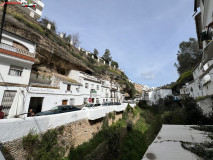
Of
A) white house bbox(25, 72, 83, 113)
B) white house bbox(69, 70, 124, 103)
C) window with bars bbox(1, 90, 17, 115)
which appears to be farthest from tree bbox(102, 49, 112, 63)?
window with bars bbox(1, 90, 17, 115)

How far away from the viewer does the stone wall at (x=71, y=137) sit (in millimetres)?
4318

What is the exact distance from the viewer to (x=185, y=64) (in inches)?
1265

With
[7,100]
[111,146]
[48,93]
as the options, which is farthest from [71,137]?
[7,100]

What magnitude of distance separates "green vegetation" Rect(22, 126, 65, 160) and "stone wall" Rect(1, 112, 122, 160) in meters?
0.23

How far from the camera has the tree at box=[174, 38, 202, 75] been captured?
28973mm

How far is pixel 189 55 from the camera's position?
30.5m

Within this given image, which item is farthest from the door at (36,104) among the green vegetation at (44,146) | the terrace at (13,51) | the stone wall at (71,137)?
the green vegetation at (44,146)

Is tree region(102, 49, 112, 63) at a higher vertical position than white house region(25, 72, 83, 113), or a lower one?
higher

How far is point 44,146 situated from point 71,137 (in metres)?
2.23

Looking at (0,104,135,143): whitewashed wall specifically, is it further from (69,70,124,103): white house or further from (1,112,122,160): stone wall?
(69,70,124,103): white house

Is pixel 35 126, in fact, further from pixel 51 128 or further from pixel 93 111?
pixel 93 111

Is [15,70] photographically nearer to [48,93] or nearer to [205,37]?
[48,93]

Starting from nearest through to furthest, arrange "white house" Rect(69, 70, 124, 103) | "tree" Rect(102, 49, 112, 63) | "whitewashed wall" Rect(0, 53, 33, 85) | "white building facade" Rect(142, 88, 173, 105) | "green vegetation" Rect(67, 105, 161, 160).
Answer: "green vegetation" Rect(67, 105, 161, 160) → "whitewashed wall" Rect(0, 53, 33, 85) → "white house" Rect(69, 70, 124, 103) → "white building facade" Rect(142, 88, 173, 105) → "tree" Rect(102, 49, 112, 63)

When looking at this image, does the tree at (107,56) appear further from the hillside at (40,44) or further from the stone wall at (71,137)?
the stone wall at (71,137)
